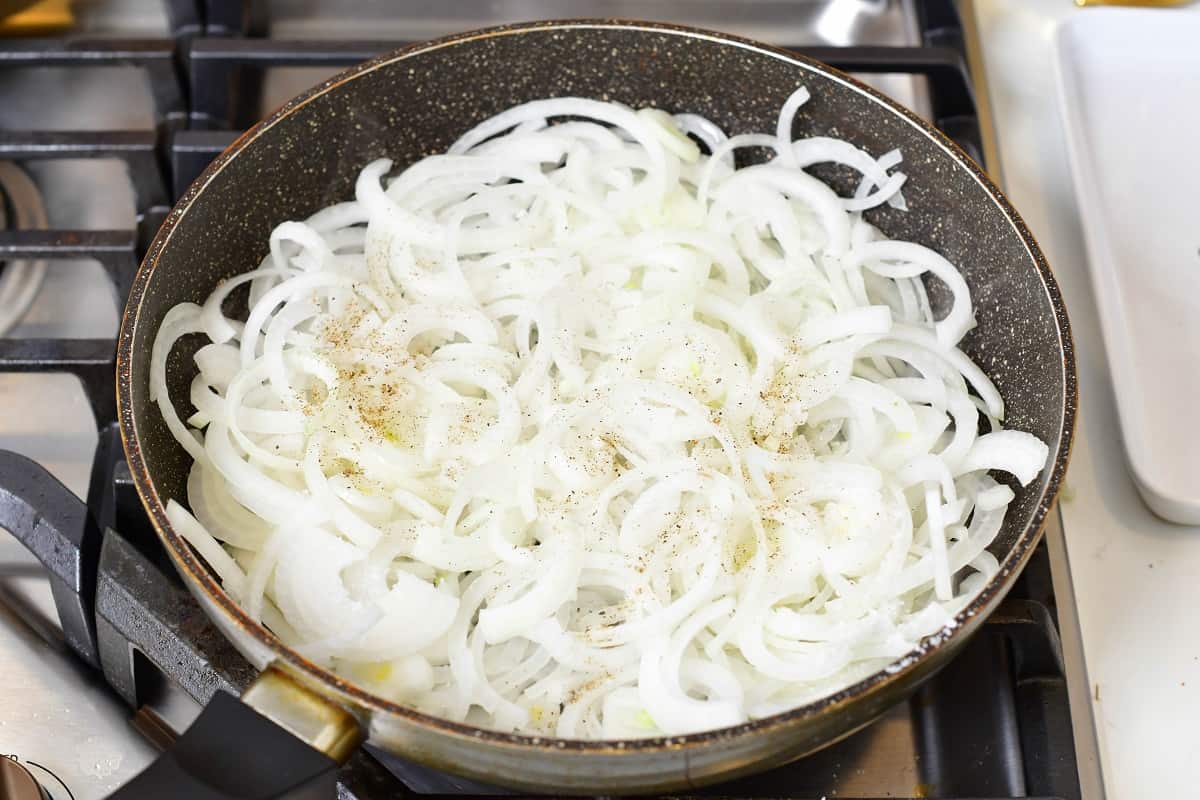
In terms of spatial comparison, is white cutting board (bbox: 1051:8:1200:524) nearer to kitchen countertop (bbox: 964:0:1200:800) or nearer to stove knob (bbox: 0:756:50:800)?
kitchen countertop (bbox: 964:0:1200:800)

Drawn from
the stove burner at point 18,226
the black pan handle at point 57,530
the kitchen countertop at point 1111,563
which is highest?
the stove burner at point 18,226

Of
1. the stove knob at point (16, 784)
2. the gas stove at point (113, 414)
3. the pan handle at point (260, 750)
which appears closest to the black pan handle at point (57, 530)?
the gas stove at point (113, 414)

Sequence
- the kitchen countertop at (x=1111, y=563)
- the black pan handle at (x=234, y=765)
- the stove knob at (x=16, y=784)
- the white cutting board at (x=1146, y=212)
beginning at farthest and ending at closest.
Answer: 1. the white cutting board at (x=1146, y=212)
2. the kitchen countertop at (x=1111, y=563)
3. the stove knob at (x=16, y=784)
4. the black pan handle at (x=234, y=765)

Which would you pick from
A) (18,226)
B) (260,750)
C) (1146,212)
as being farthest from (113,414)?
(1146,212)

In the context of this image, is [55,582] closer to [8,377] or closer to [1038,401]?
[8,377]

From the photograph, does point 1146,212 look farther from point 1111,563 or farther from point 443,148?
point 443,148

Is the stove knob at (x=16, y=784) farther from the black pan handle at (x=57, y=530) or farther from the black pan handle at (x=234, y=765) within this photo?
the black pan handle at (x=234, y=765)
